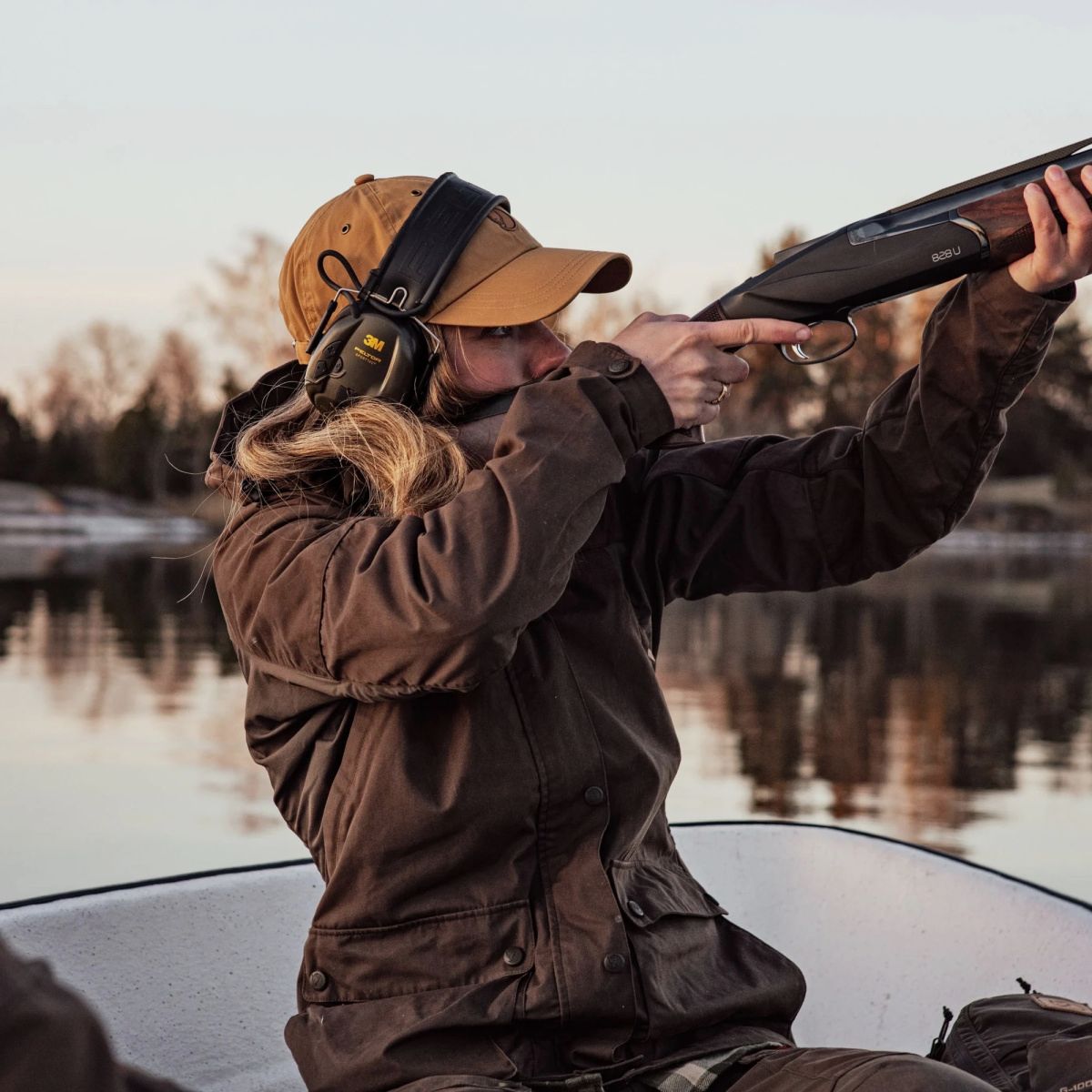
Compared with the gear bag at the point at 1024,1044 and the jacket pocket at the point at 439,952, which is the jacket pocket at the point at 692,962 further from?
the gear bag at the point at 1024,1044

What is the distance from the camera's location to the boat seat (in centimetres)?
287

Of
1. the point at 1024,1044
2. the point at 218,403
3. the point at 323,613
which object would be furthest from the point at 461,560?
the point at 218,403

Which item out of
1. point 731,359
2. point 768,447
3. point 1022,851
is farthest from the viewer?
point 1022,851

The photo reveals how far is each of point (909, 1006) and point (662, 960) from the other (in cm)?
153

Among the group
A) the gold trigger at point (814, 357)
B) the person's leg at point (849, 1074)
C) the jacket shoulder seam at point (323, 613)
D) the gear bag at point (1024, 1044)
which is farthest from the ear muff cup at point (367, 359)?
the gear bag at point (1024, 1044)

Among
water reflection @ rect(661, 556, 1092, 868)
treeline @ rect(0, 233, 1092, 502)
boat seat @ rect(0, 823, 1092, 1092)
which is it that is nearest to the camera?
boat seat @ rect(0, 823, 1092, 1092)

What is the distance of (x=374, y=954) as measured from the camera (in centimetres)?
185

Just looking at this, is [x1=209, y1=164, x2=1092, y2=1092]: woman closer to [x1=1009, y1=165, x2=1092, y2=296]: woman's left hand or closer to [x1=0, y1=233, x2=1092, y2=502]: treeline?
[x1=1009, y1=165, x2=1092, y2=296]: woman's left hand

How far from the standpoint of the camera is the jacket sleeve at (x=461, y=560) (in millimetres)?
1747

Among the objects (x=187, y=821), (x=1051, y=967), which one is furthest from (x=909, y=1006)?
(x=187, y=821)

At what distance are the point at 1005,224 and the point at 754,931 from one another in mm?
1881

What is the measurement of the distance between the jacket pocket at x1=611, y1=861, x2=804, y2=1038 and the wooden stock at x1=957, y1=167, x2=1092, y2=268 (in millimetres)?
940

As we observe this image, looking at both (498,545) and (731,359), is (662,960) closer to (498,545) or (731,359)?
(498,545)

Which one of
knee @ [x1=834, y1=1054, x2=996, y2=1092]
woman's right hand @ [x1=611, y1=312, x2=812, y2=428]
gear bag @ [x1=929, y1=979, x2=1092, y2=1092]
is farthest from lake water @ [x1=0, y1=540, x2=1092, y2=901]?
gear bag @ [x1=929, y1=979, x2=1092, y2=1092]
